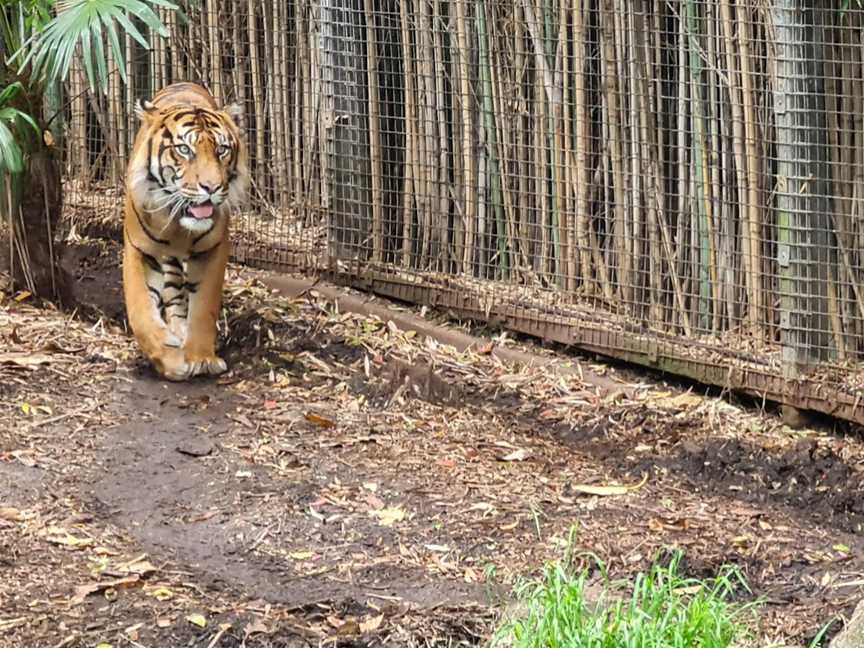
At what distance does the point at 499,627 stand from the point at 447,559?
64cm

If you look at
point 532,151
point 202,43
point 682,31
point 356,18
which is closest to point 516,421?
point 532,151

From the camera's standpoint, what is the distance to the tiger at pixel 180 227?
6332 mm

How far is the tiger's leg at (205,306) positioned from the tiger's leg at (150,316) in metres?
0.08

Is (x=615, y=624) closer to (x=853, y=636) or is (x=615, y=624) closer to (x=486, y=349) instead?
(x=853, y=636)

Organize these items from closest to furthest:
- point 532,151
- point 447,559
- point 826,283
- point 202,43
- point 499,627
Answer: point 499,627
point 447,559
point 826,283
point 532,151
point 202,43

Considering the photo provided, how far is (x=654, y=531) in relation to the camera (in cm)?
504

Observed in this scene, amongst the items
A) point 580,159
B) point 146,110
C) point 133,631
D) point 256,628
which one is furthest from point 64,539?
point 580,159

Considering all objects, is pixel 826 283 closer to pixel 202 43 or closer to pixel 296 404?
pixel 296 404

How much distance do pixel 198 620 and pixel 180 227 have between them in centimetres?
265

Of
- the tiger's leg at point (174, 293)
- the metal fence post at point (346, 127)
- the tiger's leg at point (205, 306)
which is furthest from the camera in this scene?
the metal fence post at point (346, 127)

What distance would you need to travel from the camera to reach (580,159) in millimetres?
6551

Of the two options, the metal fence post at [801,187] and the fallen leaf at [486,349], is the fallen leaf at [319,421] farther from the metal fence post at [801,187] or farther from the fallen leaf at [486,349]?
the metal fence post at [801,187]

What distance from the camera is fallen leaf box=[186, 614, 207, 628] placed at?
13.6 ft

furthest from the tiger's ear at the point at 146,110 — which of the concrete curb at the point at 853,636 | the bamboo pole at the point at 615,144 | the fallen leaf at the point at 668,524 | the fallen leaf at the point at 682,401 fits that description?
the concrete curb at the point at 853,636
